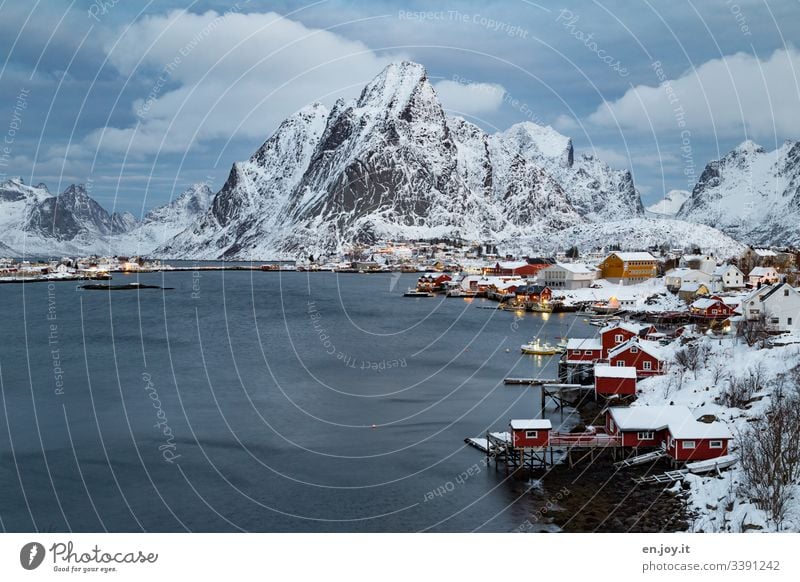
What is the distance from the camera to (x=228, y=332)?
30.7 meters

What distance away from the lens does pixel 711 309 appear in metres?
30.0

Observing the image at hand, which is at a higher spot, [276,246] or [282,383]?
[276,246]

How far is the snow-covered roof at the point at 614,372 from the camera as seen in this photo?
16.5 meters

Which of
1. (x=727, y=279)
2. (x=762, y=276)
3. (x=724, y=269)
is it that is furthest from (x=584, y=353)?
(x=724, y=269)

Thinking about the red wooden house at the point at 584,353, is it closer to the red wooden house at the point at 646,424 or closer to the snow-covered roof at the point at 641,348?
the snow-covered roof at the point at 641,348

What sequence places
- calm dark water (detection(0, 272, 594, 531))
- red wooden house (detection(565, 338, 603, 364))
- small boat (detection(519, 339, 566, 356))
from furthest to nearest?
small boat (detection(519, 339, 566, 356)), red wooden house (detection(565, 338, 603, 364)), calm dark water (detection(0, 272, 594, 531))

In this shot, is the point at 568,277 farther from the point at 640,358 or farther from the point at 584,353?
the point at 640,358

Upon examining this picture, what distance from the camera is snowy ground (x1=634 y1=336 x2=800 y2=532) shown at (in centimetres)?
901

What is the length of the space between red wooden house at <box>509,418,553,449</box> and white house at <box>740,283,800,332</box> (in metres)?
11.6

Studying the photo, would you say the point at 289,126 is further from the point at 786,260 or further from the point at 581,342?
the point at 581,342

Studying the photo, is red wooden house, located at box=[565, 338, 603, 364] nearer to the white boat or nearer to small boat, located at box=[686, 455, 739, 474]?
small boat, located at box=[686, 455, 739, 474]

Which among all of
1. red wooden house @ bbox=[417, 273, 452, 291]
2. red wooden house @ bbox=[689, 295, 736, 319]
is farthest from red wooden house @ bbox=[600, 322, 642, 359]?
red wooden house @ bbox=[417, 273, 452, 291]

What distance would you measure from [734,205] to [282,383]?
157 meters
